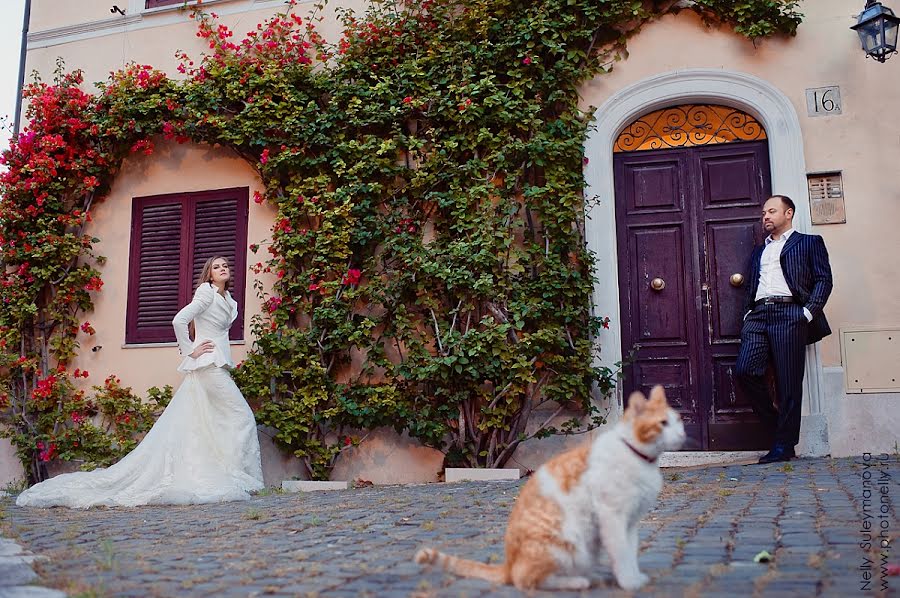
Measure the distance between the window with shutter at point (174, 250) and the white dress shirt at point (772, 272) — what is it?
4.98 meters

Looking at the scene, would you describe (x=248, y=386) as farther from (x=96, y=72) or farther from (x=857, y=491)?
(x=857, y=491)

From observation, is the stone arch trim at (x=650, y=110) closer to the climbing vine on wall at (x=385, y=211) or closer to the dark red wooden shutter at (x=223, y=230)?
the climbing vine on wall at (x=385, y=211)

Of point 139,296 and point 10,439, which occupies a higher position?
point 139,296

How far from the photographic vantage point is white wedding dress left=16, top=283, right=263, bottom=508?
22.1 ft

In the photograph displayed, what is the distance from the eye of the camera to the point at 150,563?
3.77 meters

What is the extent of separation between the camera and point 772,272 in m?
6.98

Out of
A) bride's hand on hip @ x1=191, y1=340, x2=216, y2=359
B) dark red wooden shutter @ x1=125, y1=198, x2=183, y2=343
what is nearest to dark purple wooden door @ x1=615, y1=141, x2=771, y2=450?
bride's hand on hip @ x1=191, y1=340, x2=216, y2=359

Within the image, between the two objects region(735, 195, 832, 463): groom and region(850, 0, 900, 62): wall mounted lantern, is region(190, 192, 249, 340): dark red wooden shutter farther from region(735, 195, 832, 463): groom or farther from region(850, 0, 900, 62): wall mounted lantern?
region(850, 0, 900, 62): wall mounted lantern

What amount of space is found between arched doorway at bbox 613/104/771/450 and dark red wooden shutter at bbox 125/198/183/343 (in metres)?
4.63

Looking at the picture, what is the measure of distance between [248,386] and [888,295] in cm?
579

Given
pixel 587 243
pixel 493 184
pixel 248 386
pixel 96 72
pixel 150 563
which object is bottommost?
pixel 150 563

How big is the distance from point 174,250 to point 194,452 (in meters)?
2.84

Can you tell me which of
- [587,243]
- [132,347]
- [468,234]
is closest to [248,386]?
[132,347]

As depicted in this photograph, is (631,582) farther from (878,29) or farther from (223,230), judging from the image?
(223,230)
